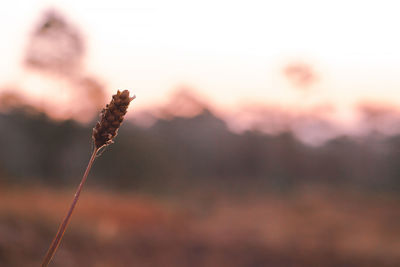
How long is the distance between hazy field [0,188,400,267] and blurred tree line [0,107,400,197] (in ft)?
32.2

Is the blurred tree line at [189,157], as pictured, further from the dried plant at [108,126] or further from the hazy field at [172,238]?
the dried plant at [108,126]

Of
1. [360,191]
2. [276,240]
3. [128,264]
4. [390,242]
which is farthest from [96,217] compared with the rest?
[360,191]

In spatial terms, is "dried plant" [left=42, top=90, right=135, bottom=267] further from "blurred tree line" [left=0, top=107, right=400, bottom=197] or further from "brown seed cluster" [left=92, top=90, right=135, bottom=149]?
"blurred tree line" [left=0, top=107, right=400, bottom=197]

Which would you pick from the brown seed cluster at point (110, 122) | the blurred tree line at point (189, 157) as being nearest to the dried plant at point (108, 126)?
the brown seed cluster at point (110, 122)

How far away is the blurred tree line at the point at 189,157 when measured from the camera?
92.9 ft

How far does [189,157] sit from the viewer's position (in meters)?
47.7

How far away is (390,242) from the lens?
18844 millimetres

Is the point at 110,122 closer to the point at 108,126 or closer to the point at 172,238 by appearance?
the point at 108,126

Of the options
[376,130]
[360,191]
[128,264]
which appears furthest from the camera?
[376,130]

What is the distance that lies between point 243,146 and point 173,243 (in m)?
36.3

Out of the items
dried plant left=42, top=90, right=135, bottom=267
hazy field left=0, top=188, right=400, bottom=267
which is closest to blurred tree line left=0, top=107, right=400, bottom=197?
hazy field left=0, top=188, right=400, bottom=267

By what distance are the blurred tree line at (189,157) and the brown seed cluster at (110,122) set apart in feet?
77.4

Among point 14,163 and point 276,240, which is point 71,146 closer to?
point 14,163

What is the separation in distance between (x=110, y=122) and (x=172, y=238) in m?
14.0
